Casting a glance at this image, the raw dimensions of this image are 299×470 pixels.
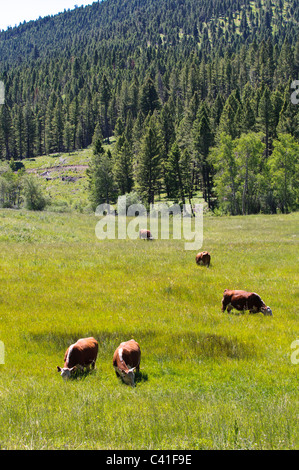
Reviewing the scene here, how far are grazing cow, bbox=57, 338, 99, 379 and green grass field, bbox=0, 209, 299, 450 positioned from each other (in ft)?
0.83

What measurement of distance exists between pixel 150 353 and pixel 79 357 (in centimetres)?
220

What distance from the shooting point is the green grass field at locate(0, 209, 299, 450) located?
5.49 m

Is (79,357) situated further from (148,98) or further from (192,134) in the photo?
(148,98)

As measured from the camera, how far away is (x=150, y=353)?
31.1 feet

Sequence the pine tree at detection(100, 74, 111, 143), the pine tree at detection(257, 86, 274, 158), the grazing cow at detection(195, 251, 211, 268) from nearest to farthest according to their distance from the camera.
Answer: the grazing cow at detection(195, 251, 211, 268), the pine tree at detection(257, 86, 274, 158), the pine tree at detection(100, 74, 111, 143)

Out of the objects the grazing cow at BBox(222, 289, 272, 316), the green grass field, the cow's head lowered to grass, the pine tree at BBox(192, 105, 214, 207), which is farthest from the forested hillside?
the cow's head lowered to grass

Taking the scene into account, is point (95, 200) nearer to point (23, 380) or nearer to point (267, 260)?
point (267, 260)

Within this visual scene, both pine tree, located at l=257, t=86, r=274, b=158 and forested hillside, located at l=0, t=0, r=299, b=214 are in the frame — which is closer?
forested hillside, located at l=0, t=0, r=299, b=214

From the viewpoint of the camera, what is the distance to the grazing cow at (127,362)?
7.68m

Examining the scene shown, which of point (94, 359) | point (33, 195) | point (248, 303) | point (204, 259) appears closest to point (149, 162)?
point (33, 195)

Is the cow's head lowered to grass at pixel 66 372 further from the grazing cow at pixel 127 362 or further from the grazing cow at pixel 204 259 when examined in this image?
the grazing cow at pixel 204 259

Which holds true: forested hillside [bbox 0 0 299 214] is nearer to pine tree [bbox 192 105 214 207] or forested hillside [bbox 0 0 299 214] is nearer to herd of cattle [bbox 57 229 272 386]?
pine tree [bbox 192 105 214 207]

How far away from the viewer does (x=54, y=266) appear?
60.5ft
